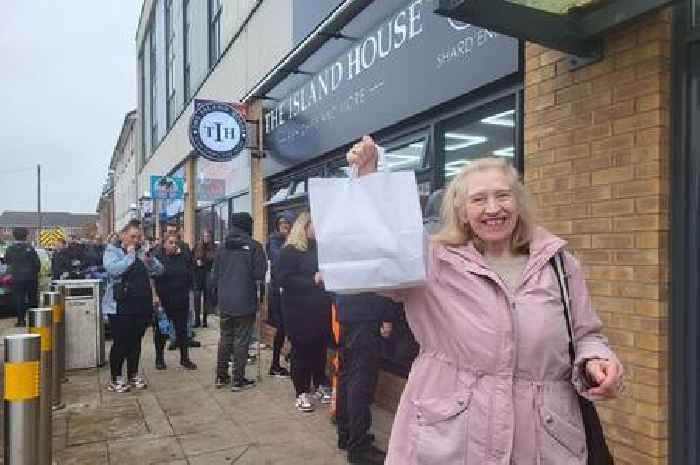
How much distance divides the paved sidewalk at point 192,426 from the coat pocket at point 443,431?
9.40 feet

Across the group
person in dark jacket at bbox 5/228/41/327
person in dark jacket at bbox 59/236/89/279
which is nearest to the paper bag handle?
person in dark jacket at bbox 59/236/89/279

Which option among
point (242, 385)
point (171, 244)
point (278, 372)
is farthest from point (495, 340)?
point (171, 244)

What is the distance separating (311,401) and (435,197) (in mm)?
2860

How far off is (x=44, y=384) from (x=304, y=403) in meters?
2.43

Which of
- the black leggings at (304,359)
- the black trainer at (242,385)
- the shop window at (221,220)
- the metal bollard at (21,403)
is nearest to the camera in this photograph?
the metal bollard at (21,403)

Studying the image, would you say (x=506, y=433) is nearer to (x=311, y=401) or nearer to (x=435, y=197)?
(x=435, y=197)

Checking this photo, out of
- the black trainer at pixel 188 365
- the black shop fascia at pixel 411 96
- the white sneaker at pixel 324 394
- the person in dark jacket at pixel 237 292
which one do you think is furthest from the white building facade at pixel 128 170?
the white sneaker at pixel 324 394

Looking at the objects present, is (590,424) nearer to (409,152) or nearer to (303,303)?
(303,303)

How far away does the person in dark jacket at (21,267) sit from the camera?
12328 mm

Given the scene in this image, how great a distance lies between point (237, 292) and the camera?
6578 mm

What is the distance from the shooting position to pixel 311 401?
5906mm

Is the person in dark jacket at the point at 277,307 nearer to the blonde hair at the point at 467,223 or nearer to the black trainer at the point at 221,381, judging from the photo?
the black trainer at the point at 221,381

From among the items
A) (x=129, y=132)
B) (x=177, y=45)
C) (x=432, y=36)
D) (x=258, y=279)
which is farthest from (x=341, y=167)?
(x=129, y=132)

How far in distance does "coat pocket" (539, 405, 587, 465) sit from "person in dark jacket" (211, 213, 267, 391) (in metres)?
5.07
